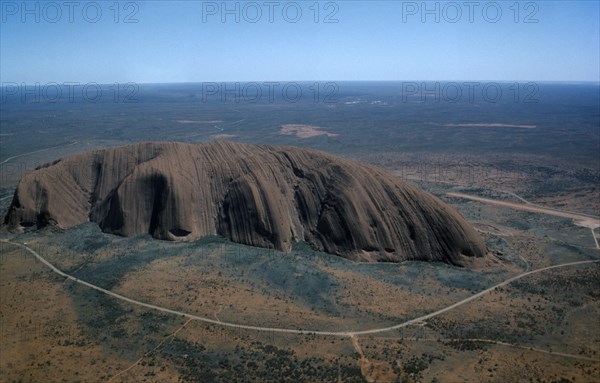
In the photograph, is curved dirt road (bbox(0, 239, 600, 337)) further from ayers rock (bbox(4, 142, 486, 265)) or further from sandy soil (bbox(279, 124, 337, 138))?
sandy soil (bbox(279, 124, 337, 138))

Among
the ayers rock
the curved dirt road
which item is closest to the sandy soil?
the ayers rock

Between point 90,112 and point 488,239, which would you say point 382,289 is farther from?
point 90,112

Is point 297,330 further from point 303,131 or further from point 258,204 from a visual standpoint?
point 303,131

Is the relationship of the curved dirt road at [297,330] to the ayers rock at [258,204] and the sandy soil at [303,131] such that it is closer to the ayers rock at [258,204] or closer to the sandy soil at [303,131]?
the ayers rock at [258,204]

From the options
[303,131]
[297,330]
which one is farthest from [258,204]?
[303,131]

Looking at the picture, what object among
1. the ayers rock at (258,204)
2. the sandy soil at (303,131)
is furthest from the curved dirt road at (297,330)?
the sandy soil at (303,131)

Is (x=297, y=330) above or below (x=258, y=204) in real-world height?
below

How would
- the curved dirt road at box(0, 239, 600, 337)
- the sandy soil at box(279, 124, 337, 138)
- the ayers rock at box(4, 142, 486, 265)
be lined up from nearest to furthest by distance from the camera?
the curved dirt road at box(0, 239, 600, 337) < the ayers rock at box(4, 142, 486, 265) < the sandy soil at box(279, 124, 337, 138)

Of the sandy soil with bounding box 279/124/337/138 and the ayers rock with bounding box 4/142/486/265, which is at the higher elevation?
the sandy soil with bounding box 279/124/337/138

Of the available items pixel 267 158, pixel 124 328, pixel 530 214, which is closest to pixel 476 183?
pixel 530 214
